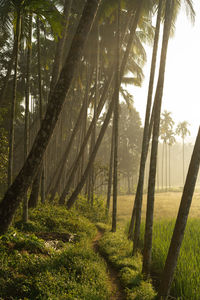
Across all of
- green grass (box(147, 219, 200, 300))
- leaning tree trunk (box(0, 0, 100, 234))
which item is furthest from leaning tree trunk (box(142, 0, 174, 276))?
leaning tree trunk (box(0, 0, 100, 234))

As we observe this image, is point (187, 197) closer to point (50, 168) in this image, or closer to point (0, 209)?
point (0, 209)

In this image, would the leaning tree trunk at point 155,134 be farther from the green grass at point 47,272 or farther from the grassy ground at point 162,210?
the grassy ground at point 162,210

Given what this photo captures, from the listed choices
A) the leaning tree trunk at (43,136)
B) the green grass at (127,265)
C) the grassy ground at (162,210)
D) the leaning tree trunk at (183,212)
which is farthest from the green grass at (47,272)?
the grassy ground at (162,210)

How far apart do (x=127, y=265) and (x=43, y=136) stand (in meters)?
4.44

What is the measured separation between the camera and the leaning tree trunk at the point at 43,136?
533cm

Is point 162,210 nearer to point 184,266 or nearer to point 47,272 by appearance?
point 184,266

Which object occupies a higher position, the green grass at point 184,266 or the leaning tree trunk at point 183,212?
the leaning tree trunk at point 183,212

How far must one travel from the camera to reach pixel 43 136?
5.38 m

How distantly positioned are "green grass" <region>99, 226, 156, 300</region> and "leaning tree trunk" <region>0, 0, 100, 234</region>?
3.17m

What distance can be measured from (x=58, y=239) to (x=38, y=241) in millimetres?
1639

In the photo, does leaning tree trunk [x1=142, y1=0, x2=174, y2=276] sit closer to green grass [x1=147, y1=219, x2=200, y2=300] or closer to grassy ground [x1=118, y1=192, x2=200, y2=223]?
green grass [x1=147, y1=219, x2=200, y2=300]

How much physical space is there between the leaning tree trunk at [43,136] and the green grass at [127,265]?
10.4ft

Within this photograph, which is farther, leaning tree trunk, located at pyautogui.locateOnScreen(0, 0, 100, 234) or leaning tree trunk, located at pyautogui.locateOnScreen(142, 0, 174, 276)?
leaning tree trunk, located at pyautogui.locateOnScreen(142, 0, 174, 276)

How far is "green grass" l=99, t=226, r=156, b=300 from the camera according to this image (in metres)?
5.32
